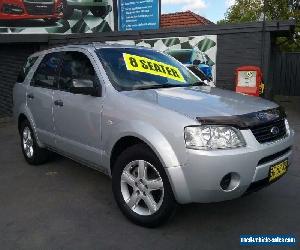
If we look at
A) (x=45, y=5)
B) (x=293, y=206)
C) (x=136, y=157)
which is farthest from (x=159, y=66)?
(x=45, y=5)

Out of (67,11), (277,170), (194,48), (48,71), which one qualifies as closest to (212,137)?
(277,170)

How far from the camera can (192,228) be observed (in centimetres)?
381

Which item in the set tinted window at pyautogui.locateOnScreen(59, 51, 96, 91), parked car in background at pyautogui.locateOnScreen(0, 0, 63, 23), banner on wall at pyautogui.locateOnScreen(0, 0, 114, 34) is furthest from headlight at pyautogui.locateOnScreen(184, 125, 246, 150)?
parked car in background at pyautogui.locateOnScreen(0, 0, 63, 23)

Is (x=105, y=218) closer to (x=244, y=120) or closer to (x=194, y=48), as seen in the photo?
(x=244, y=120)

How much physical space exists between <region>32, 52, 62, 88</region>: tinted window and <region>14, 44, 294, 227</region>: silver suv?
20 millimetres

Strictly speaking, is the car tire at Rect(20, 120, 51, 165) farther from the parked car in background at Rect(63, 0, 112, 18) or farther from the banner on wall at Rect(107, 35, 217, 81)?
the parked car in background at Rect(63, 0, 112, 18)

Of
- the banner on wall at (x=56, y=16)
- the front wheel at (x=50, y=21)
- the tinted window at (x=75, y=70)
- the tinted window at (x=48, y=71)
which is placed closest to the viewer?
the tinted window at (x=75, y=70)

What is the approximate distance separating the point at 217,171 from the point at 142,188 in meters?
0.87

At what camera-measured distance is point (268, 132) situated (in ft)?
11.9

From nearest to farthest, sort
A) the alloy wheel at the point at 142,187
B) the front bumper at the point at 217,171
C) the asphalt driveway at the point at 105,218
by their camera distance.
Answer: the front bumper at the point at 217,171
the asphalt driveway at the point at 105,218
the alloy wheel at the point at 142,187

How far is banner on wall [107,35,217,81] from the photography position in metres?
12.2

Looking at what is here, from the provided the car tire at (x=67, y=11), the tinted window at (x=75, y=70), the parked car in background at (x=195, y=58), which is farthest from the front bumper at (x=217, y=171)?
the car tire at (x=67, y=11)

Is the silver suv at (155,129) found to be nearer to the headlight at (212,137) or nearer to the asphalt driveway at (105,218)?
the headlight at (212,137)

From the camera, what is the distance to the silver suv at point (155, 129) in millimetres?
3338
